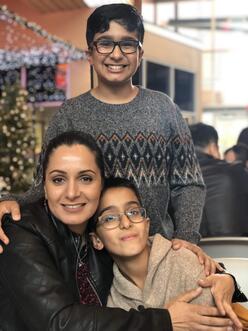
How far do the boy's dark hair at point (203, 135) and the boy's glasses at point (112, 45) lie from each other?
70.3 inches

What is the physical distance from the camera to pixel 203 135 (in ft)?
11.5

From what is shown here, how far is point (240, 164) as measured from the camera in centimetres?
309

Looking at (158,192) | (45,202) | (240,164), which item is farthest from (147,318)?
(240,164)

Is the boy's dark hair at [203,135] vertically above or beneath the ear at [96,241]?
above

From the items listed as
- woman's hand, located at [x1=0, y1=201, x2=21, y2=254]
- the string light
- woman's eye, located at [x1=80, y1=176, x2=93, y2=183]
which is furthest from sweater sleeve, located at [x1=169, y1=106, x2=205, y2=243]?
the string light

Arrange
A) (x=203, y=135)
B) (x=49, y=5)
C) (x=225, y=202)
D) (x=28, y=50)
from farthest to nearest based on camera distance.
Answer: (x=28, y=50) < (x=49, y=5) < (x=203, y=135) < (x=225, y=202)

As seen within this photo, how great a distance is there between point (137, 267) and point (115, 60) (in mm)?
710

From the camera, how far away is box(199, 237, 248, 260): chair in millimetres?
2047

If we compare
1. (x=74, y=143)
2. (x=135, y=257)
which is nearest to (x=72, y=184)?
(x=74, y=143)

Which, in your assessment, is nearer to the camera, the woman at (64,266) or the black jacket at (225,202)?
the woman at (64,266)

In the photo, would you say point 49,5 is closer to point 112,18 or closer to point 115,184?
point 112,18

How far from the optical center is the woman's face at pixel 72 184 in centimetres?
139

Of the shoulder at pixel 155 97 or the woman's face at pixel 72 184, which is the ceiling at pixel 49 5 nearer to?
the shoulder at pixel 155 97

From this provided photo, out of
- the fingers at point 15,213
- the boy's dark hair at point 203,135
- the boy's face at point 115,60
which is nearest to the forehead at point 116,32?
the boy's face at point 115,60
